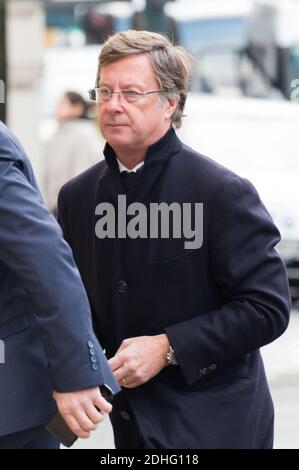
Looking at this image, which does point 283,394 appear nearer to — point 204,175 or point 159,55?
point 204,175

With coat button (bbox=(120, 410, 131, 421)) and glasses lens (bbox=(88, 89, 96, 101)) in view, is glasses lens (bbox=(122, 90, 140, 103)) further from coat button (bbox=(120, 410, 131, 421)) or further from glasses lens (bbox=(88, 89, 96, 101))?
coat button (bbox=(120, 410, 131, 421))

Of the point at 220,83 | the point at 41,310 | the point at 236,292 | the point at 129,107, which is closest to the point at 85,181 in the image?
the point at 129,107

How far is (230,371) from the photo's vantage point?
359 cm

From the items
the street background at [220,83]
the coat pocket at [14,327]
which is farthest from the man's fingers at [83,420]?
the street background at [220,83]

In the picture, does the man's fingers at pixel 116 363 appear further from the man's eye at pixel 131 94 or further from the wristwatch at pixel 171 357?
the man's eye at pixel 131 94

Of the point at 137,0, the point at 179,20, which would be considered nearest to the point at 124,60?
the point at 137,0

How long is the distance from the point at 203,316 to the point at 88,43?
79.2ft

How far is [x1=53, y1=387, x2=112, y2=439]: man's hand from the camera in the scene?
2.94 m

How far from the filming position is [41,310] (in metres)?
2.91

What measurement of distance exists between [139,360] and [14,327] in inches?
19.0

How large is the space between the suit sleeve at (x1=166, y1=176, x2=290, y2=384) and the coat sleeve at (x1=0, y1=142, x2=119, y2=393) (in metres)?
0.60

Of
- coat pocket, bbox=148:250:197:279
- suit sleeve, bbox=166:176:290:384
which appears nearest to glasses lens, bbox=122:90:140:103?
suit sleeve, bbox=166:176:290:384

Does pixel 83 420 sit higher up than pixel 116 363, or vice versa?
pixel 83 420

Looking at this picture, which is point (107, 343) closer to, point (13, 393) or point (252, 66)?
point (13, 393)
